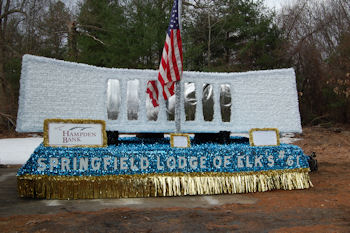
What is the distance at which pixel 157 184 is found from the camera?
17.8ft

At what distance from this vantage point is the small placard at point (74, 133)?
5.22 meters

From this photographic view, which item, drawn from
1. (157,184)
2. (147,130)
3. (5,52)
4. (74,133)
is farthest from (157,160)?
(5,52)

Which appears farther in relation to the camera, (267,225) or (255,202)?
(255,202)

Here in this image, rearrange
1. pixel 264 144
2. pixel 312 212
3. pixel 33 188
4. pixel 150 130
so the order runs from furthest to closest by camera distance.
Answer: pixel 150 130
pixel 264 144
pixel 33 188
pixel 312 212

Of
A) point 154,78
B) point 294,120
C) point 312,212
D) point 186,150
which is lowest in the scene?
point 312,212

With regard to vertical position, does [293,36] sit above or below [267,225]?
above

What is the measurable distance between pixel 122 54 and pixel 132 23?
1793 mm

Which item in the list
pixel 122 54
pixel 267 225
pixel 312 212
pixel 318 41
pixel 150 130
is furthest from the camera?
pixel 318 41

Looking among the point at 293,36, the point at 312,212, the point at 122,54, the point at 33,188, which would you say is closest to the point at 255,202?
the point at 312,212

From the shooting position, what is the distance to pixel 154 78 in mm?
6586

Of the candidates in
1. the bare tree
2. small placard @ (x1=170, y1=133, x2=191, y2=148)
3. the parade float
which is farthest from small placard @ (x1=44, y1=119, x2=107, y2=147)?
the bare tree

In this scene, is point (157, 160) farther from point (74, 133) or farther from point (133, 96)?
point (133, 96)

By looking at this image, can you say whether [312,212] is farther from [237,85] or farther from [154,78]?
[154,78]

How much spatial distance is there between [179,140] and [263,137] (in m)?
1.64
